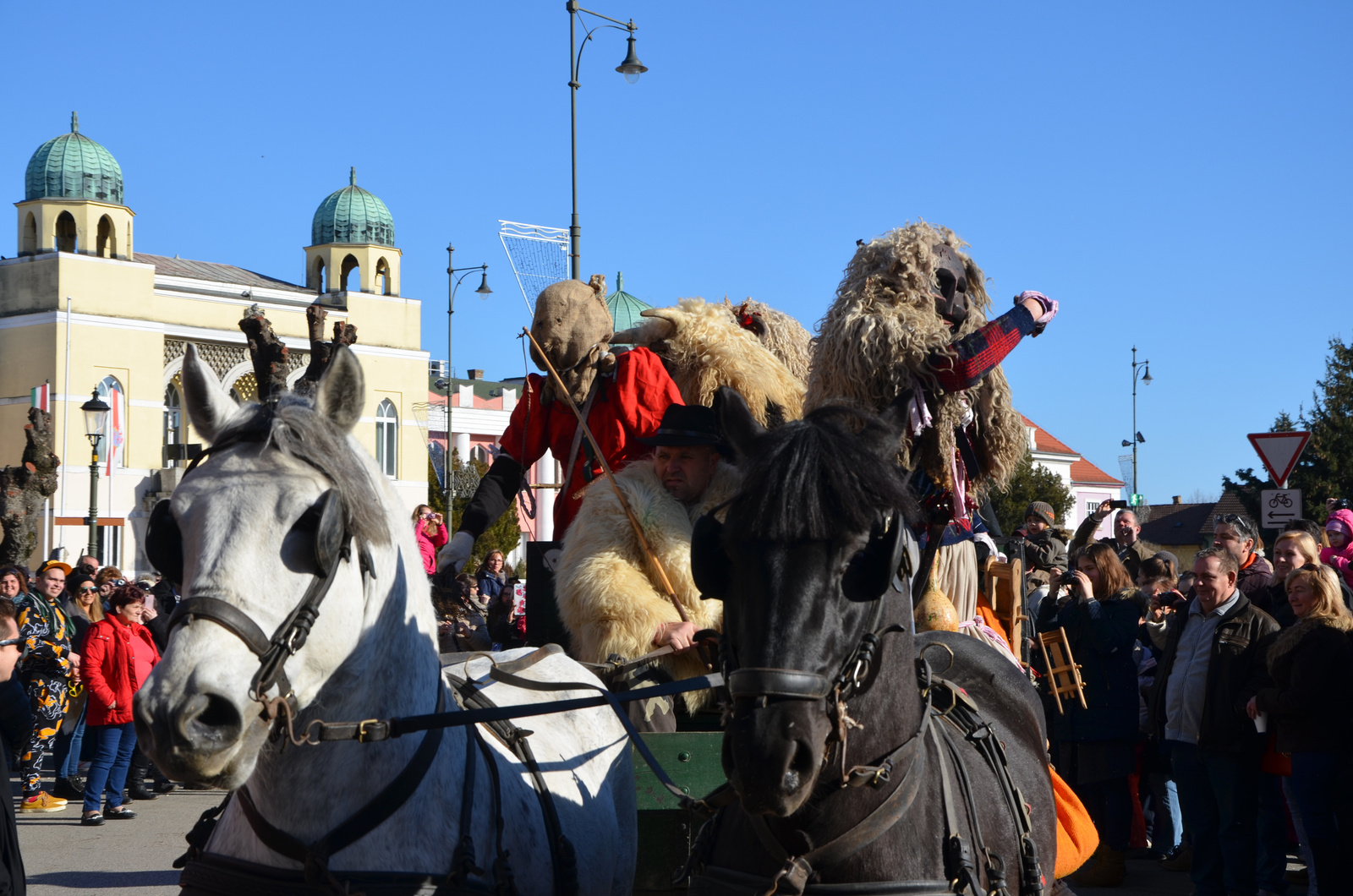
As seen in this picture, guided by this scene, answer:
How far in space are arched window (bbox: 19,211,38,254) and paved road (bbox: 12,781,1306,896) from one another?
4563 centimetres

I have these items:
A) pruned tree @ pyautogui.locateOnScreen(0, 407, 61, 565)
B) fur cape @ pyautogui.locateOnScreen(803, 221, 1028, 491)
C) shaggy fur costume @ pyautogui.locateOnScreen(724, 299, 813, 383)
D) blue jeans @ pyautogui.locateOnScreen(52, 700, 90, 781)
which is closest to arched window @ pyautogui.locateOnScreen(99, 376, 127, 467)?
pruned tree @ pyautogui.locateOnScreen(0, 407, 61, 565)

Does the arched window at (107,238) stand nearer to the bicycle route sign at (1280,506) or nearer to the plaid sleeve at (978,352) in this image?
the bicycle route sign at (1280,506)

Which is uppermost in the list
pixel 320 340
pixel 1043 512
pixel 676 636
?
pixel 320 340

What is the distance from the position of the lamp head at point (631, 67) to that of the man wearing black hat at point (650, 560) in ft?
41.1

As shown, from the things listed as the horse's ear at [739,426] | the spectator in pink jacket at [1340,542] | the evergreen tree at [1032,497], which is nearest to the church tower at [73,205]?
the evergreen tree at [1032,497]

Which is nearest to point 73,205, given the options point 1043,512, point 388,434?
point 388,434

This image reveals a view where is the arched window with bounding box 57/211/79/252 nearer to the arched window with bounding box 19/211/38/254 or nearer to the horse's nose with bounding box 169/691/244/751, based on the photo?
the arched window with bounding box 19/211/38/254

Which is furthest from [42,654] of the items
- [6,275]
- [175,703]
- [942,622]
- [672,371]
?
[6,275]

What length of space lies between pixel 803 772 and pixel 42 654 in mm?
9056

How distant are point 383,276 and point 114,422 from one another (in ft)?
53.9

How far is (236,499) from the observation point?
272 cm

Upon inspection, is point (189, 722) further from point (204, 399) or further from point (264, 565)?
point (204, 399)

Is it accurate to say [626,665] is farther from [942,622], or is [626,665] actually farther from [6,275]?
[6,275]

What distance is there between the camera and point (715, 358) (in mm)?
5516
